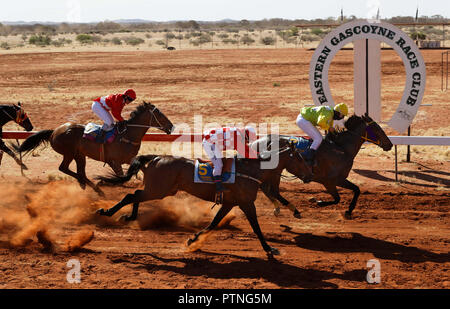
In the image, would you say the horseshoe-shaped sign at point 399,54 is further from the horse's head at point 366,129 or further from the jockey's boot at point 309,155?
the jockey's boot at point 309,155

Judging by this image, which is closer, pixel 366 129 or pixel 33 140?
pixel 366 129

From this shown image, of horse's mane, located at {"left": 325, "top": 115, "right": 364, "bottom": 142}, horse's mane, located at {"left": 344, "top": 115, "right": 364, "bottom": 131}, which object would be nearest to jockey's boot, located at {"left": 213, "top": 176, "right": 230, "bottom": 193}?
horse's mane, located at {"left": 325, "top": 115, "right": 364, "bottom": 142}

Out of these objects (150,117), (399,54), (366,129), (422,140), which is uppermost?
(399,54)

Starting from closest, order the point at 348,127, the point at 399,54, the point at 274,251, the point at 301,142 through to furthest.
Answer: the point at 274,251
the point at 301,142
the point at 348,127
the point at 399,54

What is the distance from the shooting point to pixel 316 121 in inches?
427

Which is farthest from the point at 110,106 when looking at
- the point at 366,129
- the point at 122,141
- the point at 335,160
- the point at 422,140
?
the point at 422,140

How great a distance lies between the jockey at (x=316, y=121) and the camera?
10.6 metres

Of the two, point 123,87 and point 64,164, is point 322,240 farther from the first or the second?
point 123,87

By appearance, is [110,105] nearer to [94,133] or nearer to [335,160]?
[94,133]

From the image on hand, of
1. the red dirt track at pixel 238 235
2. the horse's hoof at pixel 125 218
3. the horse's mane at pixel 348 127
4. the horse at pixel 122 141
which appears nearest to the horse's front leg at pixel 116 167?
the horse at pixel 122 141

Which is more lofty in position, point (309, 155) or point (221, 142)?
point (221, 142)

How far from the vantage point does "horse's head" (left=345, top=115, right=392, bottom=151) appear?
1105cm

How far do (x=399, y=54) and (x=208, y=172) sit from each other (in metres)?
6.67
